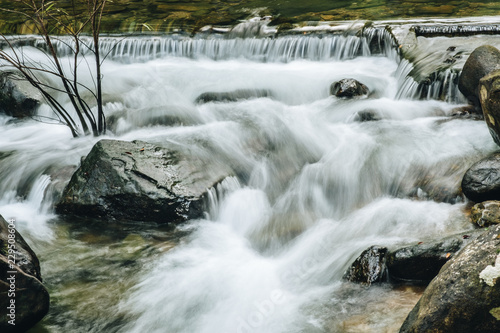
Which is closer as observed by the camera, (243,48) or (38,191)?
(38,191)

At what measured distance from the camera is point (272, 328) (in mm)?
3766

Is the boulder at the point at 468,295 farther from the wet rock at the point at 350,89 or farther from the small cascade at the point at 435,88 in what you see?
the wet rock at the point at 350,89

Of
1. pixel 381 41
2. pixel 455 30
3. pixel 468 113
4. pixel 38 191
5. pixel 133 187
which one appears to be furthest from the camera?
pixel 381 41

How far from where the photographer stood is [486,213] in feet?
14.7

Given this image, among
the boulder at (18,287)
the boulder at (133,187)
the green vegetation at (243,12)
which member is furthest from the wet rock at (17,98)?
the boulder at (18,287)

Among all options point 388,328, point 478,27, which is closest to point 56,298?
point 388,328

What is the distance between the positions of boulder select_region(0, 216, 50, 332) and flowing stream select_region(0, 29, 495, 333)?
0.19m

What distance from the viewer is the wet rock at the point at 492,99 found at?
483cm

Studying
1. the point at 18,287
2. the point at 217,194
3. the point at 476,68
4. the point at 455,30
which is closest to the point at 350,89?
the point at 476,68

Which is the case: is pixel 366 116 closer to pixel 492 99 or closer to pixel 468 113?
pixel 468 113

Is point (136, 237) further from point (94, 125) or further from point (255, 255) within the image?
point (94, 125)

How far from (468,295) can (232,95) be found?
671cm

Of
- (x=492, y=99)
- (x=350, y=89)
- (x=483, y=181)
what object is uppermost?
(x=492, y=99)

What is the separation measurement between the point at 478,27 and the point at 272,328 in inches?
308
